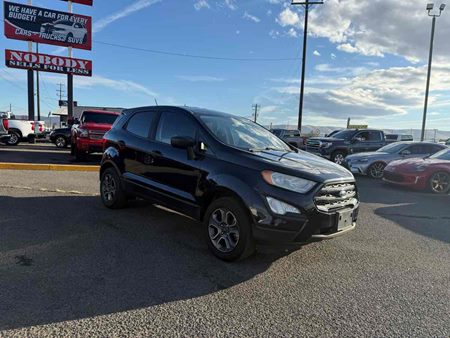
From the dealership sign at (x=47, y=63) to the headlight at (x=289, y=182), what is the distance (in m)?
30.6

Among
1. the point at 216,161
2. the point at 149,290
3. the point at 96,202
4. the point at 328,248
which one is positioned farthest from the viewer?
the point at 96,202

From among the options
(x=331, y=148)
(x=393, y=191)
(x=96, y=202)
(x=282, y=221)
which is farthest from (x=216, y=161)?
(x=331, y=148)

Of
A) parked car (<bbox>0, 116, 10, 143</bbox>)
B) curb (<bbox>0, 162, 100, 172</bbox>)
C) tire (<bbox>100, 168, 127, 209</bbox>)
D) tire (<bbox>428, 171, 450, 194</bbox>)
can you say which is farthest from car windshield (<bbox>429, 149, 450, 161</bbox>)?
parked car (<bbox>0, 116, 10, 143</bbox>)

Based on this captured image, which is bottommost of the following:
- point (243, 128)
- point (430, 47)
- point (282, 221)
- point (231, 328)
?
point (231, 328)

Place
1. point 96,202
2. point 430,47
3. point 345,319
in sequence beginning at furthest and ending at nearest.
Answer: point 430,47 → point 96,202 → point 345,319

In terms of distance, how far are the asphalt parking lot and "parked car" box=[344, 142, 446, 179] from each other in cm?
667

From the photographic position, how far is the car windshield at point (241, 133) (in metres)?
4.77

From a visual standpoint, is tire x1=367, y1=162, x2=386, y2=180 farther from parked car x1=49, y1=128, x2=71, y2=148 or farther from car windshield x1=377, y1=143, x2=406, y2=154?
parked car x1=49, y1=128, x2=71, y2=148

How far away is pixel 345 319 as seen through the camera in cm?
306

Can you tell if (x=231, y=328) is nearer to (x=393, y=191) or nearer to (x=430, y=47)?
(x=393, y=191)

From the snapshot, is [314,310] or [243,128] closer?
[314,310]

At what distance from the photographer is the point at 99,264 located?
3.99m

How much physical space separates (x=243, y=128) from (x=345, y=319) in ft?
9.98

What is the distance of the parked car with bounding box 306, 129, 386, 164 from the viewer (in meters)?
16.4
